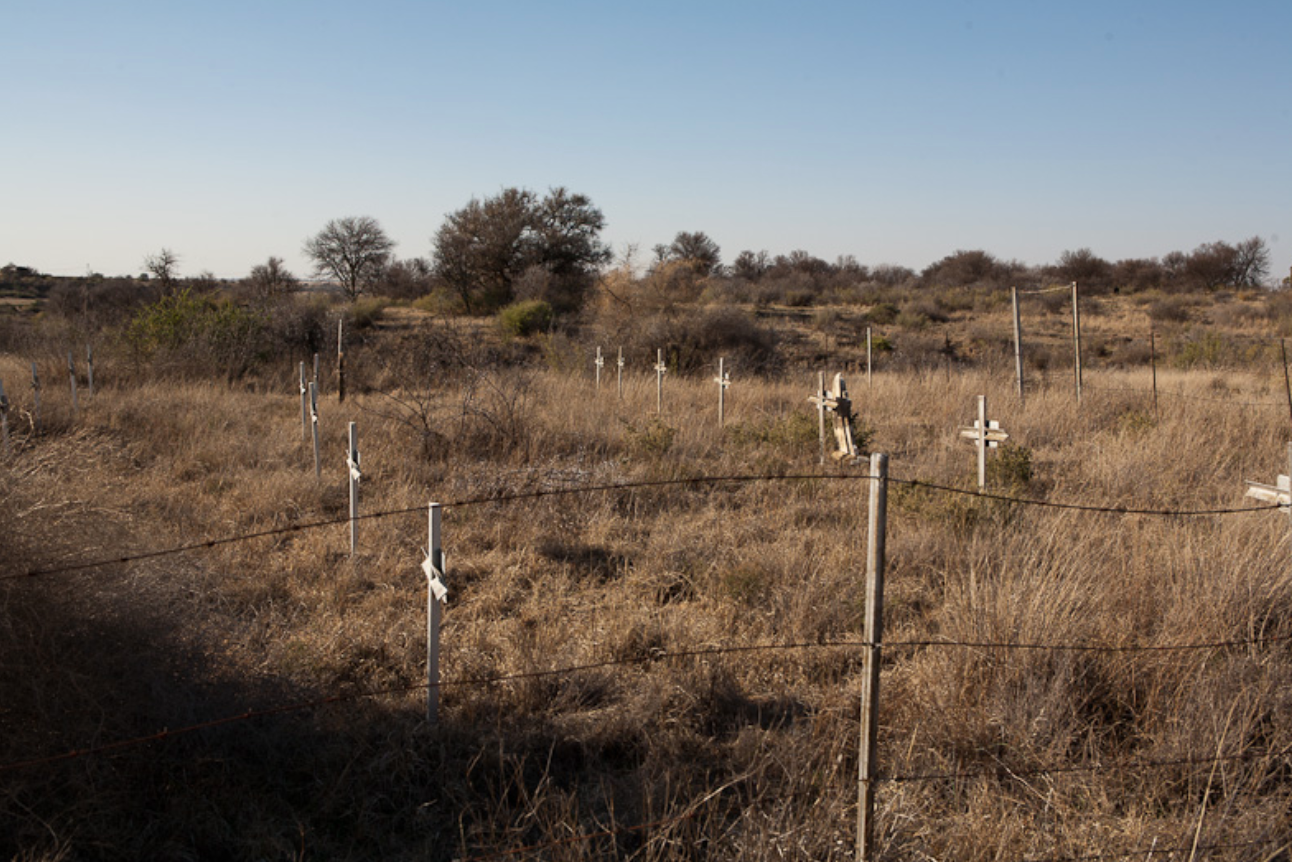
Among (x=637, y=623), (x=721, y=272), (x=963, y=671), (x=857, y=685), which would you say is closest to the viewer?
(x=963, y=671)

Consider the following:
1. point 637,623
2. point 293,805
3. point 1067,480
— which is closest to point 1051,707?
point 637,623

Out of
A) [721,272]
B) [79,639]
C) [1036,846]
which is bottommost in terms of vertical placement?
[1036,846]

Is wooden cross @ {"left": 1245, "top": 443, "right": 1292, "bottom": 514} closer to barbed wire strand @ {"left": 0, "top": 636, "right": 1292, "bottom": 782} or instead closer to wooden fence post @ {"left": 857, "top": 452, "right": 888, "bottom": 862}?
barbed wire strand @ {"left": 0, "top": 636, "right": 1292, "bottom": 782}

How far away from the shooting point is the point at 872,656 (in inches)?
117

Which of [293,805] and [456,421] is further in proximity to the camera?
[456,421]

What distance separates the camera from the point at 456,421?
11055mm

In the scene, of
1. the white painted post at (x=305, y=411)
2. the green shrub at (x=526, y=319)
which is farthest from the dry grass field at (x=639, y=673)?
the green shrub at (x=526, y=319)

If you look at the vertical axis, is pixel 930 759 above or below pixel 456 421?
below

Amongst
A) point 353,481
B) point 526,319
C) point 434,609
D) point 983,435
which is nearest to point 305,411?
point 353,481

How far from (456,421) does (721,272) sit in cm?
3795

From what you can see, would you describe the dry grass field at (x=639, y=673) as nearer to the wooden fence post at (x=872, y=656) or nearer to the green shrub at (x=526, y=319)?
the wooden fence post at (x=872, y=656)

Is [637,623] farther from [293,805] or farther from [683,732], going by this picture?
[293,805]

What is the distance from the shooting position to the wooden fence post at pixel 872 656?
9.55 feet

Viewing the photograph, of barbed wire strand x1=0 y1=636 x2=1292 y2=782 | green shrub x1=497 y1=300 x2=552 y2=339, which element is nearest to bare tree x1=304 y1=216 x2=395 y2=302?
green shrub x1=497 y1=300 x2=552 y2=339
